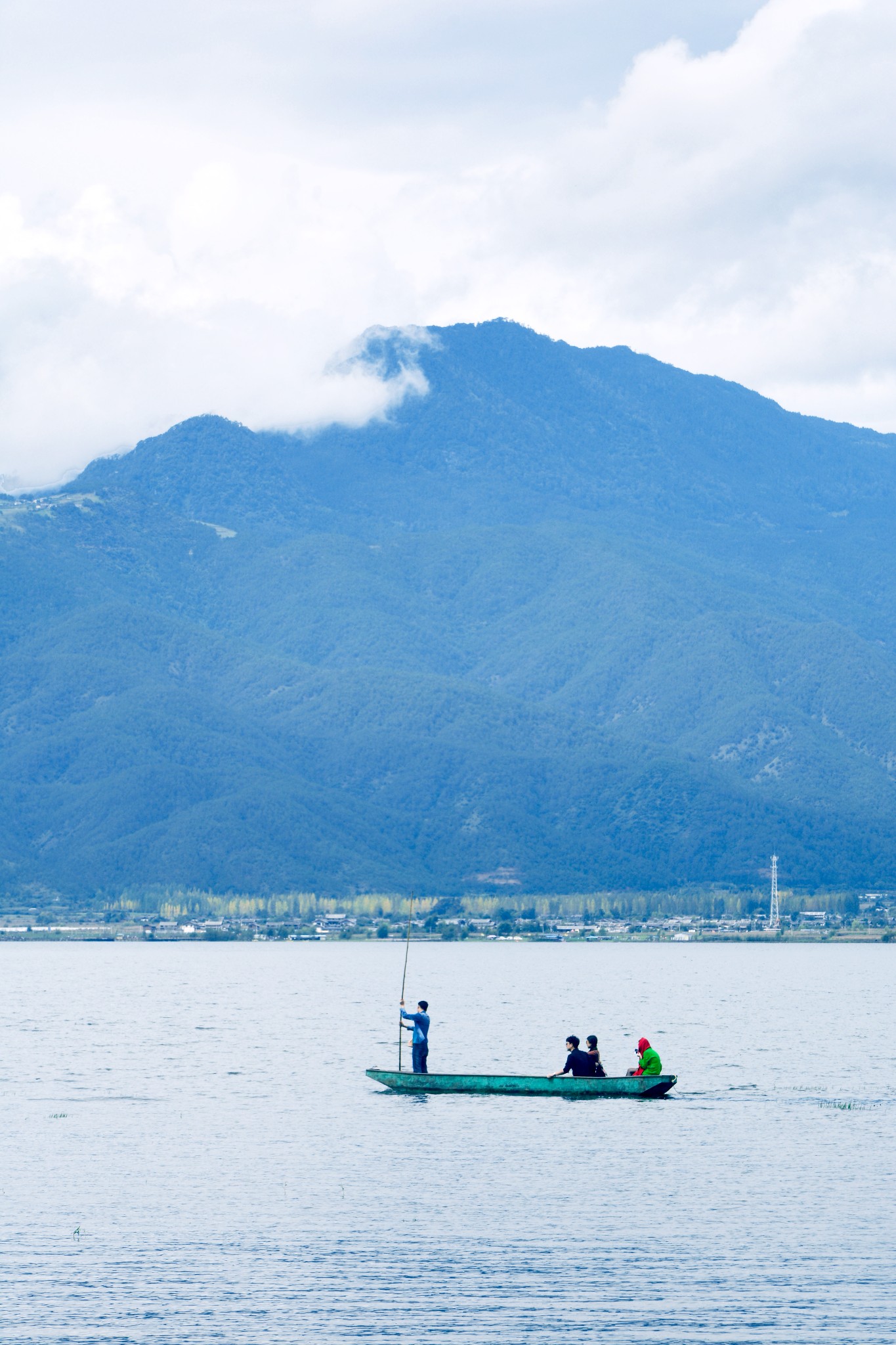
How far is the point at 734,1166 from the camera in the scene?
63844 millimetres

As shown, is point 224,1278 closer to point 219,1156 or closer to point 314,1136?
Result: point 219,1156

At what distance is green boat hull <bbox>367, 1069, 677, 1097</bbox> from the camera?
77.3m

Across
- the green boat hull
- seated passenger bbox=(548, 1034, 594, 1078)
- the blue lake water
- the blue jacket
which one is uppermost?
the blue jacket

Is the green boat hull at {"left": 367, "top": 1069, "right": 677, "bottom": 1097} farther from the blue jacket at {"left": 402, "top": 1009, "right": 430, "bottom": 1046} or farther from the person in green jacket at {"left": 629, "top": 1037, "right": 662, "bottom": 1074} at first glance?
the blue jacket at {"left": 402, "top": 1009, "right": 430, "bottom": 1046}

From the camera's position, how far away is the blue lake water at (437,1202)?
139 feet

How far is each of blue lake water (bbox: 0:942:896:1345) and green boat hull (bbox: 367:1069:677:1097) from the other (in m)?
1.12

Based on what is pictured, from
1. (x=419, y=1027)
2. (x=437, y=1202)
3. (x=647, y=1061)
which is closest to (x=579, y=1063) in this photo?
(x=647, y=1061)

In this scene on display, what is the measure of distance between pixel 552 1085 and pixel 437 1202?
2208 centimetres

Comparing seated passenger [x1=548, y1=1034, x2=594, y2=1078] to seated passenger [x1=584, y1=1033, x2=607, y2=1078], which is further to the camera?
seated passenger [x1=584, y1=1033, x2=607, y2=1078]

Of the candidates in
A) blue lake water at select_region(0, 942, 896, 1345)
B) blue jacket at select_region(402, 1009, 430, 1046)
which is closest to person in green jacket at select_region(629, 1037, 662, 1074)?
blue lake water at select_region(0, 942, 896, 1345)

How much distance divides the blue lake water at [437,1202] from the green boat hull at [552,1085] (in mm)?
1117

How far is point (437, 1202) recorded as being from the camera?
56281 mm

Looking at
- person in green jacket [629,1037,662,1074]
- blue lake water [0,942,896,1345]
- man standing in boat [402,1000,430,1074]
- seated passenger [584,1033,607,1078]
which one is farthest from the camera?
man standing in boat [402,1000,430,1074]

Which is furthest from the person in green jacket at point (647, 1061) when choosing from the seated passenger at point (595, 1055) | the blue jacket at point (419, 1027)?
the blue jacket at point (419, 1027)
